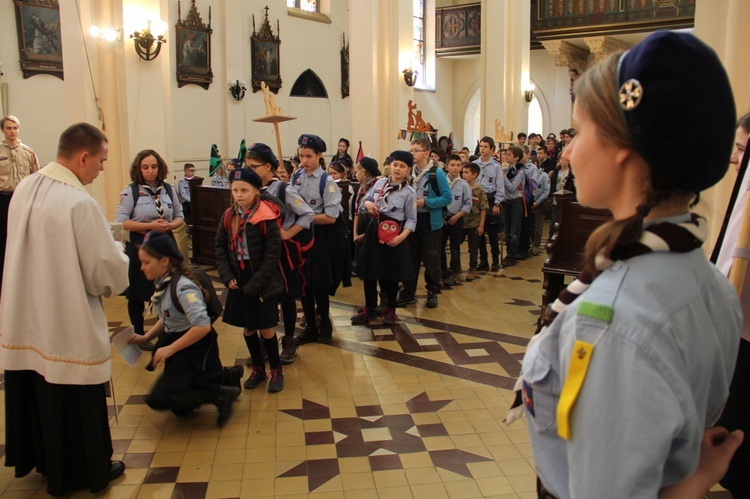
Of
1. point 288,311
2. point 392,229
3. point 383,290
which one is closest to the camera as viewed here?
point 288,311

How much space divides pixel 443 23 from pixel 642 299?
2076 centimetres

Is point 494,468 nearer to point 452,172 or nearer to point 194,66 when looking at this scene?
point 452,172

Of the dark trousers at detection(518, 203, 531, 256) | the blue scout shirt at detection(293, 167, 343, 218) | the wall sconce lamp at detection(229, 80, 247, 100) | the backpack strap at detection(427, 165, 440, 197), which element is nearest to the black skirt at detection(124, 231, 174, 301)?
the blue scout shirt at detection(293, 167, 343, 218)

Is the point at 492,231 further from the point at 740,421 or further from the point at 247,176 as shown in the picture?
the point at 740,421

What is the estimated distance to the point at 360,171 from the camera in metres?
7.53

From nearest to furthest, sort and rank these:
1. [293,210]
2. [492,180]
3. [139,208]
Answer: [293,210] < [139,208] < [492,180]

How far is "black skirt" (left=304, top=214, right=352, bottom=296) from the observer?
5672mm

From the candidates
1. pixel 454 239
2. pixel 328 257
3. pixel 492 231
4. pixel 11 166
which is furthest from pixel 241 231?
pixel 492 231

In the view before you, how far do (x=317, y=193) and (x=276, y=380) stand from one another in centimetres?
180

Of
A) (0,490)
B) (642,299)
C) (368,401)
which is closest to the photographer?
(642,299)

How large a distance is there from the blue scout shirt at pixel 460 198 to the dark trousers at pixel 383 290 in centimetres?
181

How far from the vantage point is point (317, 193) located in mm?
5738

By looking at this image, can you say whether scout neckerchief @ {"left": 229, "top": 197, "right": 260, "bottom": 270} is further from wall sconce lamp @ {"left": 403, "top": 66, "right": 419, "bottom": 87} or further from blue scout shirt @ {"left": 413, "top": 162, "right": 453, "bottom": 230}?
wall sconce lamp @ {"left": 403, "top": 66, "right": 419, "bottom": 87}

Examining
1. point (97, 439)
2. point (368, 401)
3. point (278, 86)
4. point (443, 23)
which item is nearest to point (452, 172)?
point (368, 401)
